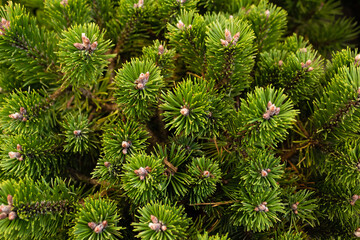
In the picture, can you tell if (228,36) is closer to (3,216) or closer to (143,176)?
(143,176)

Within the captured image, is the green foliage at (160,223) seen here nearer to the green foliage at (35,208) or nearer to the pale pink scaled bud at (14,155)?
the green foliage at (35,208)

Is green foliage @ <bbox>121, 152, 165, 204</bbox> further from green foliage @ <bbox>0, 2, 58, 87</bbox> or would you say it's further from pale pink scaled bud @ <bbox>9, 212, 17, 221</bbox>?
green foliage @ <bbox>0, 2, 58, 87</bbox>

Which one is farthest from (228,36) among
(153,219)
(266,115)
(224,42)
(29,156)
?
(29,156)

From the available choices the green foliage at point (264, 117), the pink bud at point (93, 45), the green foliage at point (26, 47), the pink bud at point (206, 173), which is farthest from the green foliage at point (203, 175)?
the green foliage at point (26, 47)

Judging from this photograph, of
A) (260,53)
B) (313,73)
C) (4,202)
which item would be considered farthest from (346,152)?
(4,202)

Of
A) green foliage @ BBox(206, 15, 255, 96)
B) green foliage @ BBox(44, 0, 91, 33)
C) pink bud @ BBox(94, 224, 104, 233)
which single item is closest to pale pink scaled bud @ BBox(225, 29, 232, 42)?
green foliage @ BBox(206, 15, 255, 96)

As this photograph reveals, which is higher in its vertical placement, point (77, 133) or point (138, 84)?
point (138, 84)
